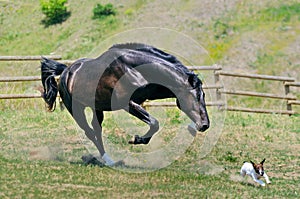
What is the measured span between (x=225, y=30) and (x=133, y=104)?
30196 mm

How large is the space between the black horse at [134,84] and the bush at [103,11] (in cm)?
3479

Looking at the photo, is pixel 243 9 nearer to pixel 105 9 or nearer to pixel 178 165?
pixel 105 9

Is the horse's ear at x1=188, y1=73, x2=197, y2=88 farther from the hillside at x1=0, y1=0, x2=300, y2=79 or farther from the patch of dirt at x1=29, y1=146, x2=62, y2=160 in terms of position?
the hillside at x1=0, y1=0, x2=300, y2=79

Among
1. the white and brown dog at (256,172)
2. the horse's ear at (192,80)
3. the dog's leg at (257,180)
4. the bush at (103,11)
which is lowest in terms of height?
the bush at (103,11)

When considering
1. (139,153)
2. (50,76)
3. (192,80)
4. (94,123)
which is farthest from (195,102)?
(50,76)

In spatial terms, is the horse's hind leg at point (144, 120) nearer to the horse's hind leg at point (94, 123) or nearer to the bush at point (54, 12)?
the horse's hind leg at point (94, 123)

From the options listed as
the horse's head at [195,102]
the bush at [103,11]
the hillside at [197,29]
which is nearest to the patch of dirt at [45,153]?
the horse's head at [195,102]

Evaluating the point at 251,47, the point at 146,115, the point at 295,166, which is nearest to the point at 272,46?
the point at 251,47

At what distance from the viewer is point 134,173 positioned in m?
8.88

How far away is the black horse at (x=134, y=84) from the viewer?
8852mm

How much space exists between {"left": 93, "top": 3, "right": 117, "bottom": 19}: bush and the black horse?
3479 centimetres

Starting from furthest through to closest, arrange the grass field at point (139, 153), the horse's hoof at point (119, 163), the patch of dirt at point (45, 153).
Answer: the patch of dirt at point (45, 153)
the horse's hoof at point (119, 163)
the grass field at point (139, 153)

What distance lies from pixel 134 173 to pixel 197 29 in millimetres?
30525

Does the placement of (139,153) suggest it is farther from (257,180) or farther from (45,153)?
(257,180)
